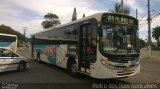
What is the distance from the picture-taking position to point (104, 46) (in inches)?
412

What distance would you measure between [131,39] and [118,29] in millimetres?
919

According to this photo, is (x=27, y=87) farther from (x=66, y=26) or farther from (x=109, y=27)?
(x=66, y=26)

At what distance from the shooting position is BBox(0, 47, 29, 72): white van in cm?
1376

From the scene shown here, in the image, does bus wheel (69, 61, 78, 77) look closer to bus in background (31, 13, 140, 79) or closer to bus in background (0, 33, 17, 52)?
bus in background (31, 13, 140, 79)

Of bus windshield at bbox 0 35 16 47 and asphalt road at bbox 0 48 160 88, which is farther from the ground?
bus windshield at bbox 0 35 16 47

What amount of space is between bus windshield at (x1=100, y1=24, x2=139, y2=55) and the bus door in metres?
0.71

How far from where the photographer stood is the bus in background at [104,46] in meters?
10.4

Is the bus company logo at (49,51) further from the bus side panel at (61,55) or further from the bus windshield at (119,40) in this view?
the bus windshield at (119,40)

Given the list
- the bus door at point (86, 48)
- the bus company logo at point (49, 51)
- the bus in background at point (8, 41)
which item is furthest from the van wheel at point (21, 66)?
the bus in background at point (8, 41)

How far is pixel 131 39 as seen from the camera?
11391 mm

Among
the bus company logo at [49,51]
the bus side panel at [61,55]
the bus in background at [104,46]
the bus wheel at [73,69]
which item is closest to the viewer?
the bus in background at [104,46]

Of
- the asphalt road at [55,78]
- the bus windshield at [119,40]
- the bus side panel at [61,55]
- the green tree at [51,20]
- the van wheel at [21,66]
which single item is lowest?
the asphalt road at [55,78]

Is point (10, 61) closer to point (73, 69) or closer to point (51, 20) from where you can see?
point (73, 69)

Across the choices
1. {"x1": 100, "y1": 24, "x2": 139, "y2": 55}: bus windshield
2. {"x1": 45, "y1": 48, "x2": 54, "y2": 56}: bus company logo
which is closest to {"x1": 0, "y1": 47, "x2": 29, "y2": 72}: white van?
{"x1": 45, "y1": 48, "x2": 54, "y2": 56}: bus company logo
